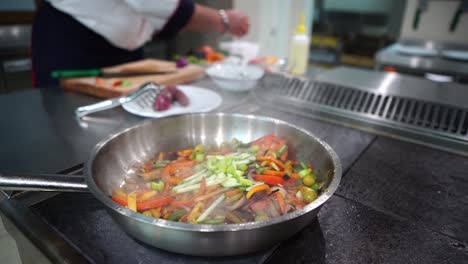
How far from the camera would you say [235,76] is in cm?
132

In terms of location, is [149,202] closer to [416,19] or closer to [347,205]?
[347,205]

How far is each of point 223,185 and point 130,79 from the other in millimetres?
871

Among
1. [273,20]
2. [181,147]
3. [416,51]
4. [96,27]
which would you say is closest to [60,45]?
[96,27]

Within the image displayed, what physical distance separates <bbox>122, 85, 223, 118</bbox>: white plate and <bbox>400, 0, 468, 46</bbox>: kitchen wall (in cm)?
246

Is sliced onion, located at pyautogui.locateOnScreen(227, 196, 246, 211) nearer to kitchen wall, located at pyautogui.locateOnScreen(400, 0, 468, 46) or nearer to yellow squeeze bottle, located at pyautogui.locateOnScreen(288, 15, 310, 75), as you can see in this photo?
yellow squeeze bottle, located at pyautogui.locateOnScreen(288, 15, 310, 75)

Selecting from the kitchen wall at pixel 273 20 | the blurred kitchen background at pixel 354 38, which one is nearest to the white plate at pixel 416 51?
the blurred kitchen background at pixel 354 38

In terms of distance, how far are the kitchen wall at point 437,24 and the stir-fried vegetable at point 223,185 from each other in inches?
105

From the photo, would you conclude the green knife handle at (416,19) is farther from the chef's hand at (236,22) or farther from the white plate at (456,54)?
the chef's hand at (236,22)

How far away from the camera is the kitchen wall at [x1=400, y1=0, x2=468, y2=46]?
2584mm

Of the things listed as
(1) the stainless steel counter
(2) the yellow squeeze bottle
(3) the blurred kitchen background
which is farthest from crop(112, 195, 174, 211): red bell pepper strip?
(1) the stainless steel counter

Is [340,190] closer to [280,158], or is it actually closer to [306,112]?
[280,158]

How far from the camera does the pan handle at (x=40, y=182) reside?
0.51 meters

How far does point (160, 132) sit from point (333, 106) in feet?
2.05

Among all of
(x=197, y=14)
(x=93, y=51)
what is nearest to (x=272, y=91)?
(x=197, y=14)
